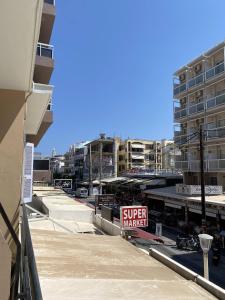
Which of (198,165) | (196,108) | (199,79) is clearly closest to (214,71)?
(199,79)

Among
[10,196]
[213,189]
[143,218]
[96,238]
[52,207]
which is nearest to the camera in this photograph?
[10,196]

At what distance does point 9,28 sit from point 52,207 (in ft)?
54.4

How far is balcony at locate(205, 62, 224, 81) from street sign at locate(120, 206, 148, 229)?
24.4 m

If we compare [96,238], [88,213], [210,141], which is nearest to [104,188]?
[210,141]

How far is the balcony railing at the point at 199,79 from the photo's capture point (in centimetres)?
3711

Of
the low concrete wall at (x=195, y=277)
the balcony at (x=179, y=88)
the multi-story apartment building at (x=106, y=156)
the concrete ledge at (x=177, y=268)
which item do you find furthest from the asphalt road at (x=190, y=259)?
the multi-story apartment building at (x=106, y=156)

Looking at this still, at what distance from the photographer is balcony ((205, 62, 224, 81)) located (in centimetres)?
3668

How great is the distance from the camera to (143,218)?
16.3 m

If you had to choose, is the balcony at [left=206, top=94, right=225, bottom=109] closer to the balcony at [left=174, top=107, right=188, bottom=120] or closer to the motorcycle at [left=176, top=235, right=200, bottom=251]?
the balcony at [left=174, top=107, right=188, bottom=120]

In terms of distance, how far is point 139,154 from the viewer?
3770 inches

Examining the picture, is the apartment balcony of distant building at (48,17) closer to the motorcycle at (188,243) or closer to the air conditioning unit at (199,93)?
the motorcycle at (188,243)

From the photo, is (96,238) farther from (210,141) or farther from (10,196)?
(210,141)

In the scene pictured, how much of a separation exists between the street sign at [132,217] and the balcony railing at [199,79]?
24.4 m

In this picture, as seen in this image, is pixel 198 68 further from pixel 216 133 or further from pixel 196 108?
pixel 216 133
